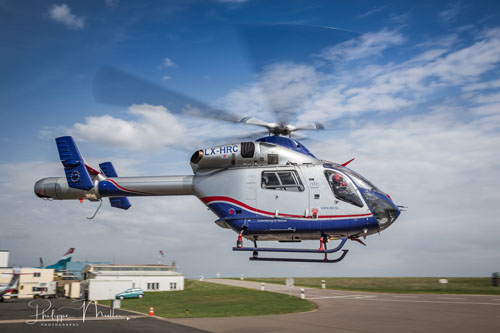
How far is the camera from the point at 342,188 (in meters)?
12.4

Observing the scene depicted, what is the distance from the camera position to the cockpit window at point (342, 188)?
1223cm

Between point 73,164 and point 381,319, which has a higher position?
point 73,164

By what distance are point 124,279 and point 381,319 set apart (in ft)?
127

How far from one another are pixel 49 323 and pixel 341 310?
82.2 feet

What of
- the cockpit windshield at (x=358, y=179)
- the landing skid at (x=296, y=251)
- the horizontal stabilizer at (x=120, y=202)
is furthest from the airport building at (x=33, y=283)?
the cockpit windshield at (x=358, y=179)

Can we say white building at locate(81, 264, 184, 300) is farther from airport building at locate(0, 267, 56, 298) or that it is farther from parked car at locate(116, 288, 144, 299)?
airport building at locate(0, 267, 56, 298)

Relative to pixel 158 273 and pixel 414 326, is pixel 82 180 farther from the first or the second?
pixel 158 273

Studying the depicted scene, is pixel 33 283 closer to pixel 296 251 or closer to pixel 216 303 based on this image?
pixel 216 303

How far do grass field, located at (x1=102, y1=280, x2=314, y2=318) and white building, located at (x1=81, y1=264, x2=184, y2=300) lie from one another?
2.41 m

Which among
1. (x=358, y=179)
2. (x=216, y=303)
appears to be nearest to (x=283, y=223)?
(x=358, y=179)

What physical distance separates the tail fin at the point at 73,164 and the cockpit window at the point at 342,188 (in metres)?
9.07

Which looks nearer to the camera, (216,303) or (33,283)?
(216,303)

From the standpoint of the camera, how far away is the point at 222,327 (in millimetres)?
28750

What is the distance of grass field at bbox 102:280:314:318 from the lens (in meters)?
38.1
